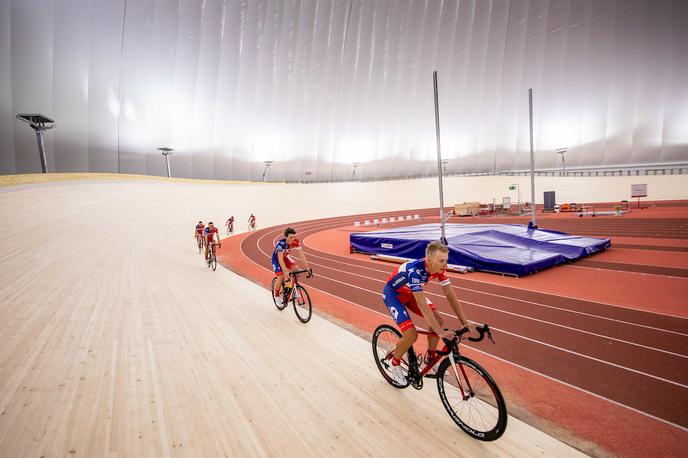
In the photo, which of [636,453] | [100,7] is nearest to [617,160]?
[636,453]

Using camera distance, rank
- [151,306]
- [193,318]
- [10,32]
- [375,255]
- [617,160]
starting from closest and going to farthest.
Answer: [193,318]
[151,306]
[375,255]
[10,32]
[617,160]

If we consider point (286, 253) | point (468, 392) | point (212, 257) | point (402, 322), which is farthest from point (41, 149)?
point (468, 392)

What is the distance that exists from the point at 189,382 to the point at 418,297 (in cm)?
284

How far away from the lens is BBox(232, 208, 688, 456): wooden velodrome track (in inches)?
119

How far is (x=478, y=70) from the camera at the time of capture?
38.6m

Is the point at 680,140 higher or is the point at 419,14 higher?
the point at 419,14

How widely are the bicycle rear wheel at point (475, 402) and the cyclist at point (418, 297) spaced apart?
0.33 m

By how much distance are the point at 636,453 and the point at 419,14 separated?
4556 cm

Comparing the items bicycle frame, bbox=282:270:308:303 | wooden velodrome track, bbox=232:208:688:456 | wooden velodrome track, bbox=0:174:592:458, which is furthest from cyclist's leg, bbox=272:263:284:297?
wooden velodrome track, bbox=232:208:688:456

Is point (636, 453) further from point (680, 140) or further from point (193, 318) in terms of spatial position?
point (680, 140)

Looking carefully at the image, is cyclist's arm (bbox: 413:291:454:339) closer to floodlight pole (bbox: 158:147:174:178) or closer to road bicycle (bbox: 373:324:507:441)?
road bicycle (bbox: 373:324:507:441)

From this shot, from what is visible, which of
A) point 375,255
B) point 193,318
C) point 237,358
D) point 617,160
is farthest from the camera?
point 617,160

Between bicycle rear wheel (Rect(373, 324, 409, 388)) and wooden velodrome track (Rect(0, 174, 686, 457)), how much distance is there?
0.14 meters

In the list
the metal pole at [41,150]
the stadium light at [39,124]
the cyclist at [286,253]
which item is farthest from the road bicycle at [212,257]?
the metal pole at [41,150]
